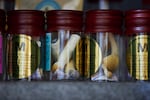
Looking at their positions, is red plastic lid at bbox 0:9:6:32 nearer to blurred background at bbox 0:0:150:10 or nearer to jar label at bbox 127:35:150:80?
blurred background at bbox 0:0:150:10

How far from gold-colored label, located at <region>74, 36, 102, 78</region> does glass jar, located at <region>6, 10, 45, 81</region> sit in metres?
0.07

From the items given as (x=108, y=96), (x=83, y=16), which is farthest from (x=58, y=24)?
(x=108, y=96)

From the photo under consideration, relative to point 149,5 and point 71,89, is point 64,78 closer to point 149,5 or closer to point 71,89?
point 71,89

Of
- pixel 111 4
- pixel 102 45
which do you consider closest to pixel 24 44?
pixel 102 45

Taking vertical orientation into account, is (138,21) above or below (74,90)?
above

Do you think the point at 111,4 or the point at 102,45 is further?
the point at 111,4

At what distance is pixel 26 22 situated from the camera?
70 centimetres

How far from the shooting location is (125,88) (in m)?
0.63

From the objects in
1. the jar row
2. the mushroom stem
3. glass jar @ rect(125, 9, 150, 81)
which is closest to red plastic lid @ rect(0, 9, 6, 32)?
the jar row

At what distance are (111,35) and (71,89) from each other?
0.13m

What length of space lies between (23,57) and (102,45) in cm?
14

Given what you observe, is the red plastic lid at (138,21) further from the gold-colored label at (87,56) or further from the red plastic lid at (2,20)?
the red plastic lid at (2,20)

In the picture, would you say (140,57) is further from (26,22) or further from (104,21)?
(26,22)

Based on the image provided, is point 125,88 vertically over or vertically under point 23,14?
under
